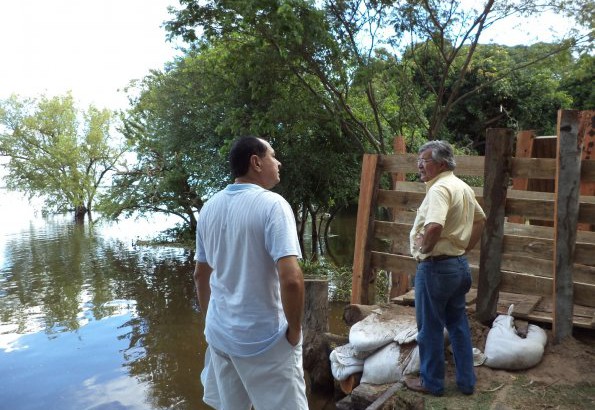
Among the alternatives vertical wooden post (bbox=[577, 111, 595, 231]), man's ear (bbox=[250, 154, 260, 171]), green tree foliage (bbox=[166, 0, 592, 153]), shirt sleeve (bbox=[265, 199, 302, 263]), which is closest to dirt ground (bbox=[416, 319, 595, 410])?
vertical wooden post (bbox=[577, 111, 595, 231])

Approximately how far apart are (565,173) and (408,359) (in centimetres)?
197

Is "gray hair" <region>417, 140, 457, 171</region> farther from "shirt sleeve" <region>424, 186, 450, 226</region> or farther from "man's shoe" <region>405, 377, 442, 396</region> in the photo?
"man's shoe" <region>405, 377, 442, 396</region>

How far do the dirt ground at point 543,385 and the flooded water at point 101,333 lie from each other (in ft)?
5.96

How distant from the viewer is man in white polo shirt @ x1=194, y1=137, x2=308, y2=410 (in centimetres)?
209

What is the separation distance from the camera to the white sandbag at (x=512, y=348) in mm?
3537

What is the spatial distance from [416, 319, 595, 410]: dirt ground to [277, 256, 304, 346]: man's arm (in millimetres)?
1755

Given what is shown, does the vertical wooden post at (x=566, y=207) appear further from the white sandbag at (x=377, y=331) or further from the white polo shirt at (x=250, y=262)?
the white polo shirt at (x=250, y=262)

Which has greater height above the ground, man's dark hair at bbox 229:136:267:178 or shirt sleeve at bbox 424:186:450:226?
man's dark hair at bbox 229:136:267:178

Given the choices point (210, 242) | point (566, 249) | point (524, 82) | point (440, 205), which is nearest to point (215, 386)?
point (210, 242)

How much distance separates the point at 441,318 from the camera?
3236 millimetres

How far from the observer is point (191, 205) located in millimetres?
16938

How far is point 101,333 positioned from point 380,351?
555 cm

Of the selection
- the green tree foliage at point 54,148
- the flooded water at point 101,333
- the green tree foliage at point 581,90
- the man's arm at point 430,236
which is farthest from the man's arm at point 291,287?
the green tree foliage at point 54,148

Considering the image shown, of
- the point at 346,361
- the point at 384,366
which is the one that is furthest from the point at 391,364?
the point at 346,361
